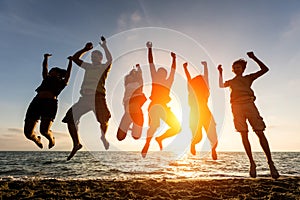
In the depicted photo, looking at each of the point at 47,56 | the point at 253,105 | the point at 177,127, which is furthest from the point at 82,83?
the point at 253,105

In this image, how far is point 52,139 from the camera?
29.5 ft

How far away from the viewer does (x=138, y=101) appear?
856cm

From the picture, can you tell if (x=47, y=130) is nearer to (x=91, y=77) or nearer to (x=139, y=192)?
(x=91, y=77)

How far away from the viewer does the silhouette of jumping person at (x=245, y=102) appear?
8.34 m

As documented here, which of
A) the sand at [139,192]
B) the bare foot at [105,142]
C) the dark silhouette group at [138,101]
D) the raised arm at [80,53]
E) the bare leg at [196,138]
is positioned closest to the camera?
the raised arm at [80,53]

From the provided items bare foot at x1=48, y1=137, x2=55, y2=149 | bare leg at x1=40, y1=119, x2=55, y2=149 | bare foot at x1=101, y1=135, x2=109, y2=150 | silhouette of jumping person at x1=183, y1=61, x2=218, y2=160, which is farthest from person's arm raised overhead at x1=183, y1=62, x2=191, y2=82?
bare foot at x1=48, y1=137, x2=55, y2=149

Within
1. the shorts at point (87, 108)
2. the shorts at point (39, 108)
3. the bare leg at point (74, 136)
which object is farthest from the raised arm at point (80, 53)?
the bare leg at point (74, 136)

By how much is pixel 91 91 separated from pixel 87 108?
1.56 ft

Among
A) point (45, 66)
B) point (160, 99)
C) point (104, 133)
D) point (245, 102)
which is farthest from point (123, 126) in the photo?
point (245, 102)

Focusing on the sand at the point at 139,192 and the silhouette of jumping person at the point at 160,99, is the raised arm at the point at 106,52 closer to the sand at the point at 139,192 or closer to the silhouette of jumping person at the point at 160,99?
the silhouette of jumping person at the point at 160,99

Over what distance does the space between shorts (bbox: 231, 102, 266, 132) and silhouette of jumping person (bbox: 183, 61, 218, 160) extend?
63 cm

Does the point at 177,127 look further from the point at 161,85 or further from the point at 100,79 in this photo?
the point at 100,79

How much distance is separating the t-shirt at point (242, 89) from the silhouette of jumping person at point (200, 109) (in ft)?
2.24

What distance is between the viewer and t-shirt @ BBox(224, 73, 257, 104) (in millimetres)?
8328
